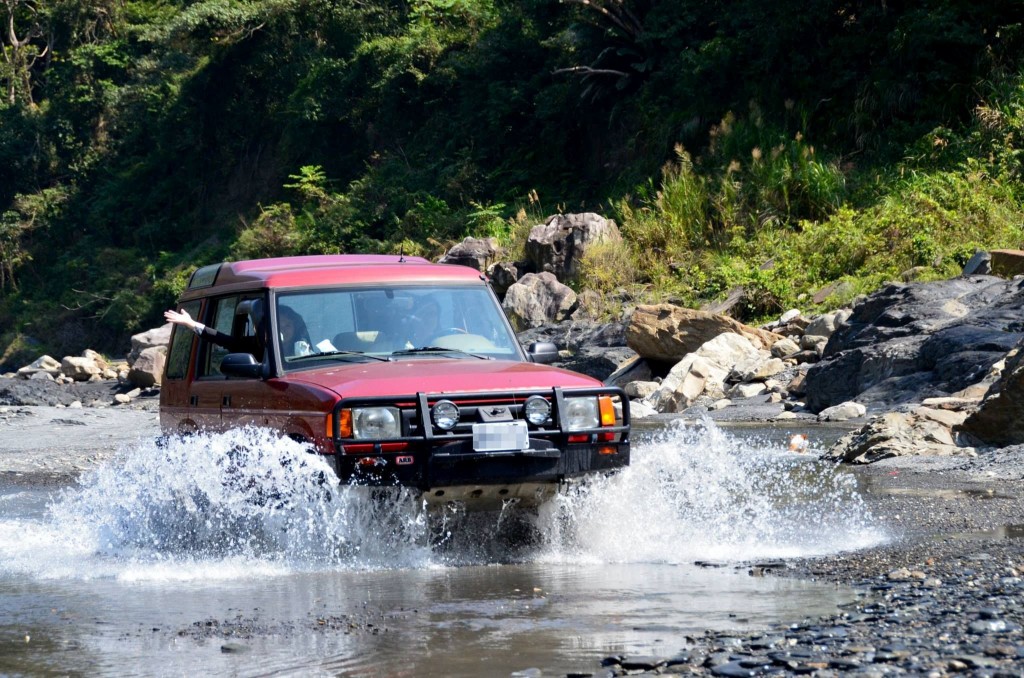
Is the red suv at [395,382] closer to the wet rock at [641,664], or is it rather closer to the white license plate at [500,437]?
the white license plate at [500,437]

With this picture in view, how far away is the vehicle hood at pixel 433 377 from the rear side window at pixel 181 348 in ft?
5.88

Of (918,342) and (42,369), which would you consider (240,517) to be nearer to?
(918,342)

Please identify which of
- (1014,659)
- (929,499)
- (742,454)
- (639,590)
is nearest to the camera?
(1014,659)

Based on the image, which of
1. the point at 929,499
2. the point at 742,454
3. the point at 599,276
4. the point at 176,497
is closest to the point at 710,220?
the point at 599,276

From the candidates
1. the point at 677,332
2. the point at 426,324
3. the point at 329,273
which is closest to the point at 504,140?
the point at 677,332

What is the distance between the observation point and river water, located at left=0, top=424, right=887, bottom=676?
17.0 feet

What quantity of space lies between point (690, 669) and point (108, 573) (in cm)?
402

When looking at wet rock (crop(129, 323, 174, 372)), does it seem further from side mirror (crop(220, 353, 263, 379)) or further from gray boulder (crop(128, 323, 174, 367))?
side mirror (crop(220, 353, 263, 379))

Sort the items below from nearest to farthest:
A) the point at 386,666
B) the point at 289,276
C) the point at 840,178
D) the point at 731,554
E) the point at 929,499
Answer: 1. the point at 386,666
2. the point at 731,554
3. the point at 289,276
4. the point at 929,499
5. the point at 840,178

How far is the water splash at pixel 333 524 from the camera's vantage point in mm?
7016

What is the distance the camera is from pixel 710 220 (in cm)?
2802

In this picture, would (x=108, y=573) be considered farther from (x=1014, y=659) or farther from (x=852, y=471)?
(x=852, y=471)

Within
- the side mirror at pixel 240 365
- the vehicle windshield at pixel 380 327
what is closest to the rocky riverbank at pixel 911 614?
the vehicle windshield at pixel 380 327

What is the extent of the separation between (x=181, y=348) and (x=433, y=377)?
2.92 meters
